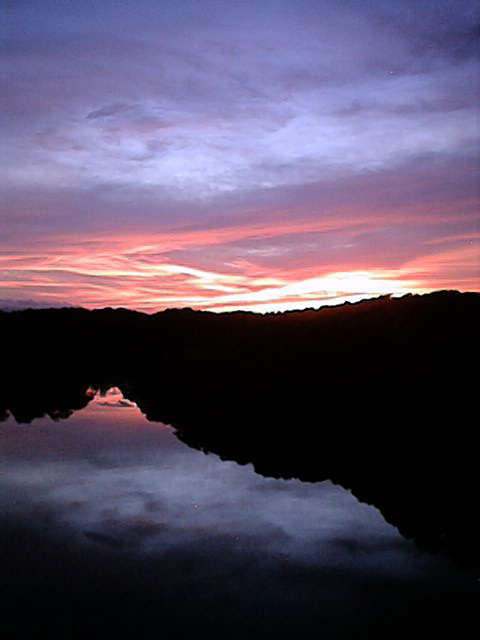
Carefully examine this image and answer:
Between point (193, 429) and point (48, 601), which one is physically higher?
point (193, 429)

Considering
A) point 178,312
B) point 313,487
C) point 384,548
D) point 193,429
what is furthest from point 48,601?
point 178,312

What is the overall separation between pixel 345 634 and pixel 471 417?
10.7 m

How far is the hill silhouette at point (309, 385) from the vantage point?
17.9 meters

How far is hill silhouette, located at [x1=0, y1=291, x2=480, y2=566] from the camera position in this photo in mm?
17922

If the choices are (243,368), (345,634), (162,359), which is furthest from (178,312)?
(345,634)

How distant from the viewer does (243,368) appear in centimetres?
2750

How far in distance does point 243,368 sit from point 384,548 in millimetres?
13965

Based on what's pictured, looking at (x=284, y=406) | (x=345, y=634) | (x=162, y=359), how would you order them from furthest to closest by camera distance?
1. (x=162, y=359)
2. (x=284, y=406)
3. (x=345, y=634)

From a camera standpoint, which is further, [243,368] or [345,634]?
[243,368]

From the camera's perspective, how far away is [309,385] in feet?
81.5

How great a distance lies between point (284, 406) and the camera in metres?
24.1

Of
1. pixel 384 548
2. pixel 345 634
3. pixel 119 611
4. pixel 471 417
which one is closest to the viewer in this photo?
pixel 345 634

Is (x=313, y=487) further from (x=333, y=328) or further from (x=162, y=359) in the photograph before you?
(x=162, y=359)

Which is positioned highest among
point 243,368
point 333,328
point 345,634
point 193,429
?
point 333,328
